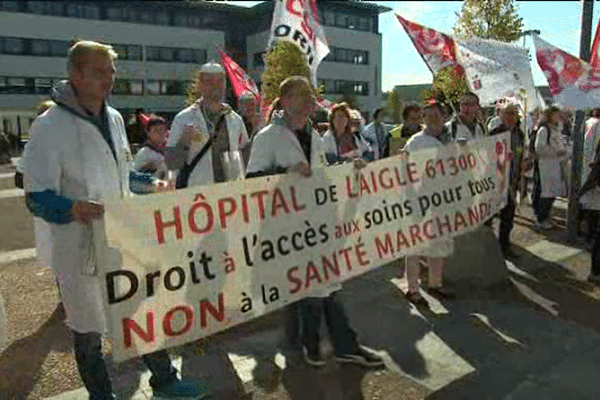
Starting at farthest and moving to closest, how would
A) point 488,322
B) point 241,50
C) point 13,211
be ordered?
point 241,50 → point 13,211 → point 488,322

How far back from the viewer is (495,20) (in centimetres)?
2086

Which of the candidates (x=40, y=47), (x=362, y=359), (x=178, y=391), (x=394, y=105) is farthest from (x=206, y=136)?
(x=394, y=105)

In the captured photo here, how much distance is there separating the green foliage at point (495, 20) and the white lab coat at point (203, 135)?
1786 centimetres

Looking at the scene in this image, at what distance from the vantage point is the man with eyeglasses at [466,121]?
622cm

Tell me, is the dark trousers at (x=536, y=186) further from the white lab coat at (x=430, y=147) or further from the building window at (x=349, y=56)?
the building window at (x=349, y=56)

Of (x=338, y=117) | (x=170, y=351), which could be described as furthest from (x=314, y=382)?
(x=338, y=117)

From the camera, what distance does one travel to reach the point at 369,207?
425 centimetres

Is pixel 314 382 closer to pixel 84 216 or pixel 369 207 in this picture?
pixel 369 207

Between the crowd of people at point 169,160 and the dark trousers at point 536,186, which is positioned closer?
the crowd of people at point 169,160

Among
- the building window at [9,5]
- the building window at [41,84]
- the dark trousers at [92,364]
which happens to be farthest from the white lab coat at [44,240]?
the building window at [9,5]

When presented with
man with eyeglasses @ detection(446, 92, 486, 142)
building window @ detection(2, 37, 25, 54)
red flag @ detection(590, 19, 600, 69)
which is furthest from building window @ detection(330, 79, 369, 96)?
man with eyeglasses @ detection(446, 92, 486, 142)

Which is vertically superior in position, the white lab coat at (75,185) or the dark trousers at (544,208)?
the white lab coat at (75,185)

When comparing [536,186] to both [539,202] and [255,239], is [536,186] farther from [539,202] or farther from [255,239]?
[255,239]

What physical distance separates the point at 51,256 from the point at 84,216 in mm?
382
